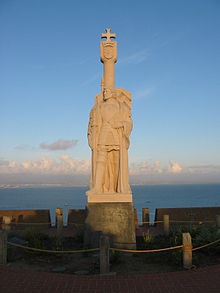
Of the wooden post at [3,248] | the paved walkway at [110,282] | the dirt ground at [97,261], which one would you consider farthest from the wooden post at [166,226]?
the wooden post at [3,248]

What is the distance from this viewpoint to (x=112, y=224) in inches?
395

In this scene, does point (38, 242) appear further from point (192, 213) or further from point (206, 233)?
point (192, 213)

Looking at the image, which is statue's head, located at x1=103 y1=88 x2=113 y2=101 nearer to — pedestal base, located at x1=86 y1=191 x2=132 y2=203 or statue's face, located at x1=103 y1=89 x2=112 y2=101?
statue's face, located at x1=103 y1=89 x2=112 y2=101

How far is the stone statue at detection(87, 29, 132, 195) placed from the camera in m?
10.8

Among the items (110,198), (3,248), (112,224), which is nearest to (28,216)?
(110,198)

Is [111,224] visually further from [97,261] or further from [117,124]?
[117,124]

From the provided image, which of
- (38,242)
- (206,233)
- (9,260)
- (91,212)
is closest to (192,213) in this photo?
(206,233)

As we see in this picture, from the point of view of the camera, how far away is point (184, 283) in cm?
661

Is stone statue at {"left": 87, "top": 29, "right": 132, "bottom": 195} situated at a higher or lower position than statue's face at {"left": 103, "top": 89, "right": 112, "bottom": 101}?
lower

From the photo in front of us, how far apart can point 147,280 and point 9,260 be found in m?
4.36

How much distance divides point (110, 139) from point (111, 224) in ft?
9.67

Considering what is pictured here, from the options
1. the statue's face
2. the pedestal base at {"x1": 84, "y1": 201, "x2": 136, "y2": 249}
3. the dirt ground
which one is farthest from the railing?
the statue's face

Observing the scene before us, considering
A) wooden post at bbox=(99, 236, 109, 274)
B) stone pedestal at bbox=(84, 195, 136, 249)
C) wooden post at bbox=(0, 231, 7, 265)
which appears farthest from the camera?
stone pedestal at bbox=(84, 195, 136, 249)

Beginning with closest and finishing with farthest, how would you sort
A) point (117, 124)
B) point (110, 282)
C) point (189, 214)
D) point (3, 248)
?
point (110, 282), point (3, 248), point (117, 124), point (189, 214)
